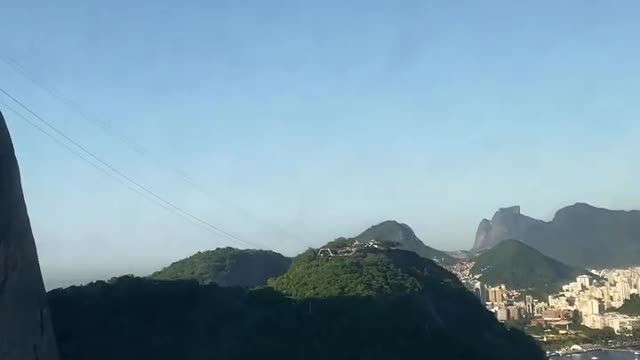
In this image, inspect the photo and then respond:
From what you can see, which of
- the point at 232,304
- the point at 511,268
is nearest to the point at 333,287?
the point at 232,304

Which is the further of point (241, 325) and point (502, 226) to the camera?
point (502, 226)

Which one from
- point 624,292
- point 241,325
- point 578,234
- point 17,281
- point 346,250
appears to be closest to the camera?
point 17,281

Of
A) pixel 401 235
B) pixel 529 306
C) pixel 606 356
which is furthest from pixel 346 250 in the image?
pixel 401 235

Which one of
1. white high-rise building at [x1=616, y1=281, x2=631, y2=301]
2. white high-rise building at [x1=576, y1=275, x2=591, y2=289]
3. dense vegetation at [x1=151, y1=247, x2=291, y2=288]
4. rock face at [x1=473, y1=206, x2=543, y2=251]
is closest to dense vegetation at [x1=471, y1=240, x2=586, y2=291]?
white high-rise building at [x1=576, y1=275, x2=591, y2=289]

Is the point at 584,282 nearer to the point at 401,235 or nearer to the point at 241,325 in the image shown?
the point at 401,235

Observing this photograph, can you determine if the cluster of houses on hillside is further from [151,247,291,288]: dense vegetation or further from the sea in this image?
the sea

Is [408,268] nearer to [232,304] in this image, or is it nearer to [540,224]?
[232,304]
